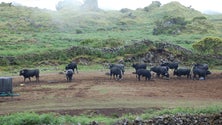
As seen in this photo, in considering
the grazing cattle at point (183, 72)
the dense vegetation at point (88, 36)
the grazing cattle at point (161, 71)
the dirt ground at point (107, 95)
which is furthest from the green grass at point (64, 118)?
the grazing cattle at point (183, 72)

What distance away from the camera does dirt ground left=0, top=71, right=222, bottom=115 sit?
20.4 metres

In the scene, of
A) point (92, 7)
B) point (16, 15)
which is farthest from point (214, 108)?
point (92, 7)

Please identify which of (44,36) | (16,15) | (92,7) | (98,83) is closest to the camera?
(98,83)

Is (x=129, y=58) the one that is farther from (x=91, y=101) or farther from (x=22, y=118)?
(x=22, y=118)

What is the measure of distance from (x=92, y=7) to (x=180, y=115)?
9771 cm

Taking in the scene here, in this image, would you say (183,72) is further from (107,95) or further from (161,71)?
(107,95)

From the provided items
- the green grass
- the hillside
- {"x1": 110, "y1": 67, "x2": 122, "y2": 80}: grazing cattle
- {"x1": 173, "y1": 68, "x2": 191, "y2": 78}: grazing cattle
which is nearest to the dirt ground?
{"x1": 173, "y1": 68, "x2": 191, "y2": 78}: grazing cattle

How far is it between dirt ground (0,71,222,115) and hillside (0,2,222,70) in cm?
1202

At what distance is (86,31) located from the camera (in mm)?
79250

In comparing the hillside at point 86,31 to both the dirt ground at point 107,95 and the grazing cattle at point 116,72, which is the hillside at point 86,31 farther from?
the dirt ground at point 107,95

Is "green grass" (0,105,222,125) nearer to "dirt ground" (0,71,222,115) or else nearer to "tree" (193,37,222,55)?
"dirt ground" (0,71,222,115)

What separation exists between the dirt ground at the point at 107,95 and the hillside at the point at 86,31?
12019 millimetres

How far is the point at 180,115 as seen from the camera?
55.1 ft

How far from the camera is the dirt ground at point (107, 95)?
20422mm
